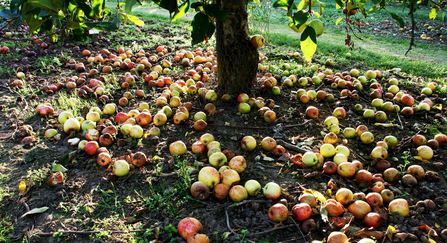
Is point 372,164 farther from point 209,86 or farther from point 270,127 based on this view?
point 209,86

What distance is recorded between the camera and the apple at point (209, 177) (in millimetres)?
2666

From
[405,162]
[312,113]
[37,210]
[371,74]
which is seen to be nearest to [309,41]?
[405,162]

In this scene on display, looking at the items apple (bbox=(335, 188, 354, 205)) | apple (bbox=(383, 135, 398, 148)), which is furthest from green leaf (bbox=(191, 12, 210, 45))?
apple (bbox=(383, 135, 398, 148))

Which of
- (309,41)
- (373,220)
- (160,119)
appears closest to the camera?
(309,41)

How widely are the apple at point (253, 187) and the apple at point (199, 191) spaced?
39cm

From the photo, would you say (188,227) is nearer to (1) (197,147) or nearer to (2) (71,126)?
(1) (197,147)

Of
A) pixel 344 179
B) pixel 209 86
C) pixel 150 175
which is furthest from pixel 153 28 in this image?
pixel 344 179

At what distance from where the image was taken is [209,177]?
267 centimetres

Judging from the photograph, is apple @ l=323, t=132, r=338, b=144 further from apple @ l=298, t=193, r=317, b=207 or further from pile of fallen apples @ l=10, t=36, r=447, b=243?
apple @ l=298, t=193, r=317, b=207

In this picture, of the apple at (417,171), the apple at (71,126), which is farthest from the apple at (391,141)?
the apple at (71,126)

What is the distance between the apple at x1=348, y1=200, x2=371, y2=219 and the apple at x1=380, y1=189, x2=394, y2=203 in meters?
0.27

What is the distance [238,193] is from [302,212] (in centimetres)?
60

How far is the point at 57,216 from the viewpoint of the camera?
8.21 ft

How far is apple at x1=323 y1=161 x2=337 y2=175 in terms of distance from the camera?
9.46ft
